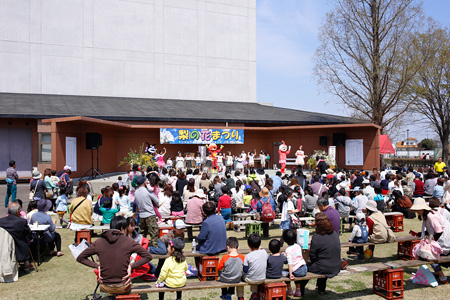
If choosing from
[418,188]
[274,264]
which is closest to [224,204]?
[274,264]

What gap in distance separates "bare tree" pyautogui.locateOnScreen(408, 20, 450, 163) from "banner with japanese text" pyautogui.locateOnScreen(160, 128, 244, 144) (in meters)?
14.0

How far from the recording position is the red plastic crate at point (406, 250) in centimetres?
825

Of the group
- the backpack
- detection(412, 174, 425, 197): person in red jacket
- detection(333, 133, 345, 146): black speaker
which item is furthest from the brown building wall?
the backpack

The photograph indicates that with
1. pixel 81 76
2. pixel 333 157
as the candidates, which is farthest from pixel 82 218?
pixel 81 76

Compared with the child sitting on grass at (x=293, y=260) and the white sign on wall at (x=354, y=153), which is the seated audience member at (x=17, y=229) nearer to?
the child sitting on grass at (x=293, y=260)

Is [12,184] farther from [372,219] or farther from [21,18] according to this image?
[21,18]

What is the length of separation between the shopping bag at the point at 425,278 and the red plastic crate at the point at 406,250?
140 cm

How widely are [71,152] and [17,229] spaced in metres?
12.9

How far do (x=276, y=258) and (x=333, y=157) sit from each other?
64.6ft

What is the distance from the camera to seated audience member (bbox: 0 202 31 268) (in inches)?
278

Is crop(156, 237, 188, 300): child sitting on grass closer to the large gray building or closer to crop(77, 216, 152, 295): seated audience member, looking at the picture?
crop(77, 216, 152, 295): seated audience member

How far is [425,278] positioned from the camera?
22.4 ft

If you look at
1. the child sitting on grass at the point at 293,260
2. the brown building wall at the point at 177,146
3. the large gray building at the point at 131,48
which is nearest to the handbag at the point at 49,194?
the brown building wall at the point at 177,146

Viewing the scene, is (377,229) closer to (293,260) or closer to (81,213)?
(293,260)
